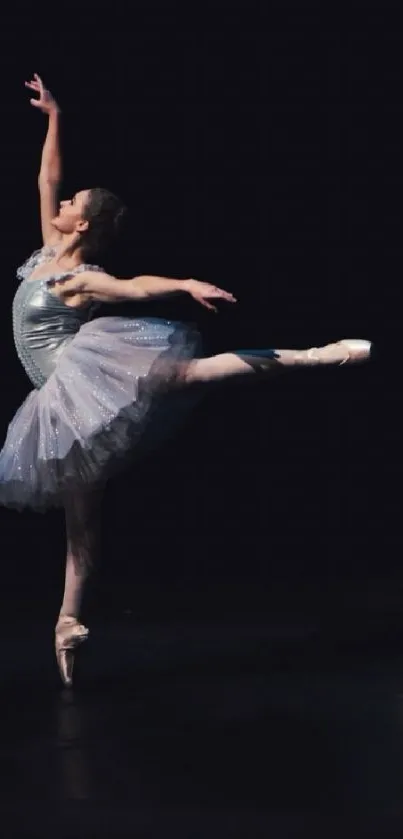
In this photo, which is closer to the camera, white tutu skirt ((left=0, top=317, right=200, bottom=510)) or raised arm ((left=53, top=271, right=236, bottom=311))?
raised arm ((left=53, top=271, right=236, bottom=311))

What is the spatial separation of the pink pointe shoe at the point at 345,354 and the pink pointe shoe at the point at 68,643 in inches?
29.1

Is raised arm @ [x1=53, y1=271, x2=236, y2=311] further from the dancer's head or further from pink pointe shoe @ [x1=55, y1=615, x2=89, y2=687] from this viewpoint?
pink pointe shoe @ [x1=55, y1=615, x2=89, y2=687]

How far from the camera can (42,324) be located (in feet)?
9.91

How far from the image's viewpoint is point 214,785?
2.20 m

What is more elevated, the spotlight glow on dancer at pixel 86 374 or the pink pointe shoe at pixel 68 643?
the spotlight glow on dancer at pixel 86 374

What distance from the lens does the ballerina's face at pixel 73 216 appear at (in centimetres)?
304

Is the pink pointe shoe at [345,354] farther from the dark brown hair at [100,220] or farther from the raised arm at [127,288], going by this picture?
the dark brown hair at [100,220]

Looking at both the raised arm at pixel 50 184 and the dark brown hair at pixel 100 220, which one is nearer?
the dark brown hair at pixel 100 220

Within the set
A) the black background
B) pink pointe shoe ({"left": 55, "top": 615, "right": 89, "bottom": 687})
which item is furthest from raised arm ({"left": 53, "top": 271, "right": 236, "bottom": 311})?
the black background

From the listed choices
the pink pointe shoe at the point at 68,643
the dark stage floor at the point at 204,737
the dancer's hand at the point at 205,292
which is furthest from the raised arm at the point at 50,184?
the dark stage floor at the point at 204,737

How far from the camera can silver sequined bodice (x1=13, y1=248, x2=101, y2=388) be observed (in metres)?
3.01

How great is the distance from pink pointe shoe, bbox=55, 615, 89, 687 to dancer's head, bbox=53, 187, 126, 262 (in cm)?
77

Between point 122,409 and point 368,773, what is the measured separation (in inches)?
37.8

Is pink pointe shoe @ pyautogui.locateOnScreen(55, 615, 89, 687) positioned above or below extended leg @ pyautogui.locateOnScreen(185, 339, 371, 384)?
below
